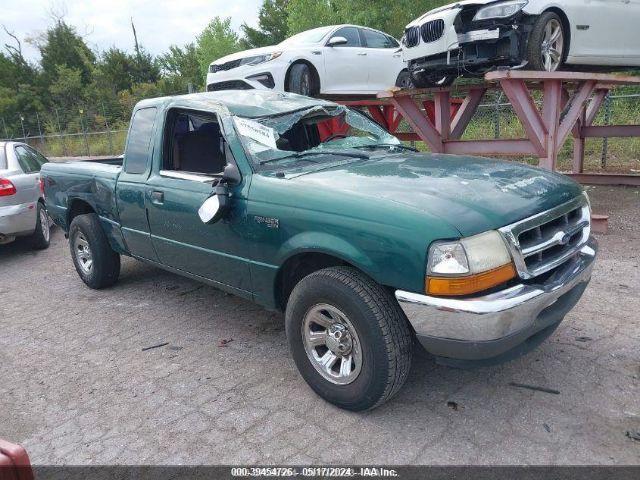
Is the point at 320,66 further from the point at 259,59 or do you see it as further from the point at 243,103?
the point at 243,103

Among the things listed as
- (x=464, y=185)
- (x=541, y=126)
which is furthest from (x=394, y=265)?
(x=541, y=126)

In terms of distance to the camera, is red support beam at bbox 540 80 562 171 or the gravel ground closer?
the gravel ground

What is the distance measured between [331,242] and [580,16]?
210 inches

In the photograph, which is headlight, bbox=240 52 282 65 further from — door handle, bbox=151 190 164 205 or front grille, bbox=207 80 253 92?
door handle, bbox=151 190 164 205

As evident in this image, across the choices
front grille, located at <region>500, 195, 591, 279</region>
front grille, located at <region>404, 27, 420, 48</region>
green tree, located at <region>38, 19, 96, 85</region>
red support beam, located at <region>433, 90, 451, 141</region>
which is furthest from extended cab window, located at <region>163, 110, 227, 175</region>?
green tree, located at <region>38, 19, 96, 85</region>

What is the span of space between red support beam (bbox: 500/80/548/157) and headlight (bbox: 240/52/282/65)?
4.27 metres

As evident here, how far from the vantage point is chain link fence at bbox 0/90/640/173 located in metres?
11.1

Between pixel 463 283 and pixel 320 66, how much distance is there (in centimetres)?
727

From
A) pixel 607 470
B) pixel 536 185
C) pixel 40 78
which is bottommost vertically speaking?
pixel 607 470

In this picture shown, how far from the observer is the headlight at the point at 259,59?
27.8 ft

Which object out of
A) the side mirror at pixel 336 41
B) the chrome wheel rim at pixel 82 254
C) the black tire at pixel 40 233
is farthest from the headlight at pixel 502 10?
the black tire at pixel 40 233

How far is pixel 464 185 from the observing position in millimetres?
2746

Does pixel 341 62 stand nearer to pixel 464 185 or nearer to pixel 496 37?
pixel 496 37

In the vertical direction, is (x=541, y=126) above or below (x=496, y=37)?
below
